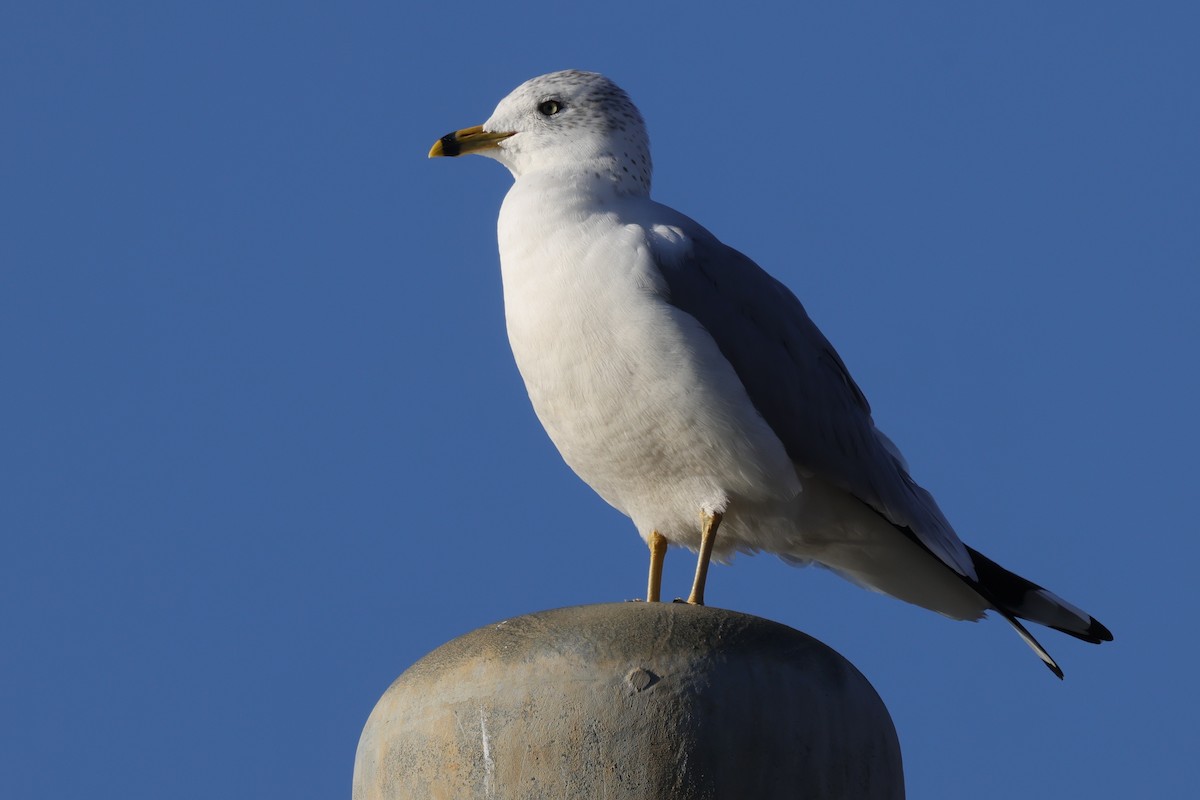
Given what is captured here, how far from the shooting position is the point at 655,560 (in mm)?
7582

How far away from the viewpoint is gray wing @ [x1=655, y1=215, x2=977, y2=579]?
7.26m

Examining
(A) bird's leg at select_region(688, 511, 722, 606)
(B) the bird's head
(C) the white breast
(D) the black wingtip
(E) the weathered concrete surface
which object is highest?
(B) the bird's head

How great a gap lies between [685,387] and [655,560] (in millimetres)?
1004

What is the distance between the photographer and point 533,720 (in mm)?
5203

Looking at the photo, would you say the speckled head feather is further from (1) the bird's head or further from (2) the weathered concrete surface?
(2) the weathered concrete surface

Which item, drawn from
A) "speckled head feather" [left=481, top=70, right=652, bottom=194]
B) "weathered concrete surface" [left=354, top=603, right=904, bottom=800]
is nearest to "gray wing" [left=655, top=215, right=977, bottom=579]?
"speckled head feather" [left=481, top=70, right=652, bottom=194]

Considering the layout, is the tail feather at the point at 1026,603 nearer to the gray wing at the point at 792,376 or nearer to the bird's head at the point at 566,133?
the gray wing at the point at 792,376

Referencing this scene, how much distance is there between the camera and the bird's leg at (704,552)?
7125mm

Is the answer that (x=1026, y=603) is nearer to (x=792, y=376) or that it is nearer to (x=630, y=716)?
(x=792, y=376)

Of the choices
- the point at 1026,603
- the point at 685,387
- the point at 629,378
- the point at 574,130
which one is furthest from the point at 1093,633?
the point at 574,130

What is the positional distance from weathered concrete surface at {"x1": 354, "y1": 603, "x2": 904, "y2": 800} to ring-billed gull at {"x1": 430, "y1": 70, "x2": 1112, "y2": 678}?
156 centimetres

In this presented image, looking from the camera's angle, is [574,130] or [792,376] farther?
[574,130]

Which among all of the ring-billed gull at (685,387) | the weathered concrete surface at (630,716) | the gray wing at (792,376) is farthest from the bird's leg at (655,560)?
the weathered concrete surface at (630,716)

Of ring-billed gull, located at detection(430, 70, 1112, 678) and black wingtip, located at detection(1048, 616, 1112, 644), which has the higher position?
ring-billed gull, located at detection(430, 70, 1112, 678)
